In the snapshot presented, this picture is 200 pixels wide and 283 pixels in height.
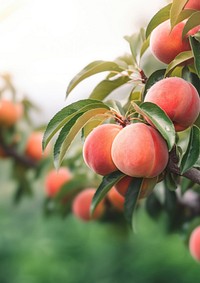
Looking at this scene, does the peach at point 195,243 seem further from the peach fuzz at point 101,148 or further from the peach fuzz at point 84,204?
the peach fuzz at point 101,148

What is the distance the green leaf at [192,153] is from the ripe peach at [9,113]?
1044mm

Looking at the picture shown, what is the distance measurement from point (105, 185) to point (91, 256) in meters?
1.84

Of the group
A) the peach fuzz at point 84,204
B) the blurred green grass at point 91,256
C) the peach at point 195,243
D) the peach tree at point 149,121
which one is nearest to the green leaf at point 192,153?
the peach tree at point 149,121

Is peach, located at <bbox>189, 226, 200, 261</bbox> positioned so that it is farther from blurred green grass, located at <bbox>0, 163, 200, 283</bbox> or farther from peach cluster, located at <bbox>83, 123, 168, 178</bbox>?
blurred green grass, located at <bbox>0, 163, 200, 283</bbox>

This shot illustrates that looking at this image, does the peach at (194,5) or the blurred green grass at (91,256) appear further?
the blurred green grass at (91,256)

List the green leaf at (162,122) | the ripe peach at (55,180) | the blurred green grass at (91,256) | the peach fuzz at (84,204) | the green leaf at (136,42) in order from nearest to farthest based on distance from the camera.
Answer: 1. the green leaf at (162,122)
2. the green leaf at (136,42)
3. the peach fuzz at (84,204)
4. the ripe peach at (55,180)
5. the blurred green grass at (91,256)

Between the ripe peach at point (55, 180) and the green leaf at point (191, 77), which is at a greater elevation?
the green leaf at point (191, 77)

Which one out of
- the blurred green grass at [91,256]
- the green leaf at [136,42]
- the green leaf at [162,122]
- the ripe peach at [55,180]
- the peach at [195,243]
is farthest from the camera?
the blurred green grass at [91,256]

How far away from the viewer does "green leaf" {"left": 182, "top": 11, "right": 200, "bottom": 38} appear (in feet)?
2.41

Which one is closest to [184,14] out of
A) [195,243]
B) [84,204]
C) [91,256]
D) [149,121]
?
[149,121]

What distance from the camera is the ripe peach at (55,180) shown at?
5.57 ft

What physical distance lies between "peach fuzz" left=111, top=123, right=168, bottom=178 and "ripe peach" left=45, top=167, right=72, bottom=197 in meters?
Answer: 0.97

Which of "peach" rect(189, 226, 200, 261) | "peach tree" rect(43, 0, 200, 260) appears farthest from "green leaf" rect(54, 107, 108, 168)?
"peach" rect(189, 226, 200, 261)

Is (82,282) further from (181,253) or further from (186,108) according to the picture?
(186,108)
